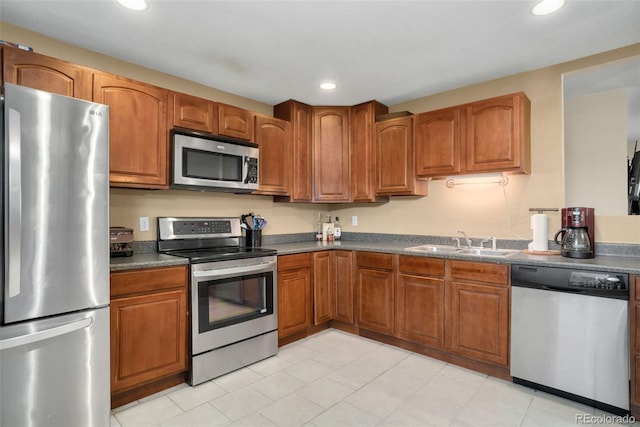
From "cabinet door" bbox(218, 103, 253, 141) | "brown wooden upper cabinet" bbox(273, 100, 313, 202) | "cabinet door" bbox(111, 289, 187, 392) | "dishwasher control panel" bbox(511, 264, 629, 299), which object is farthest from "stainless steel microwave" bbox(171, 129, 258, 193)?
"dishwasher control panel" bbox(511, 264, 629, 299)

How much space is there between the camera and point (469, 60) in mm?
2656

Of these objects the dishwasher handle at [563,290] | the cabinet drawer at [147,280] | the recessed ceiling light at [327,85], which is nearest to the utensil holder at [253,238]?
the cabinet drawer at [147,280]

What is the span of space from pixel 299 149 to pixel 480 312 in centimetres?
226

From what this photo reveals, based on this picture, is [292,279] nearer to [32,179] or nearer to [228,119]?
[228,119]

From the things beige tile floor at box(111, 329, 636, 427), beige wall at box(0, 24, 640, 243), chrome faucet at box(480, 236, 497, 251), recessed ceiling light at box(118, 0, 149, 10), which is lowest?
beige tile floor at box(111, 329, 636, 427)

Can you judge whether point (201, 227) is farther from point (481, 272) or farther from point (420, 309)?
point (481, 272)

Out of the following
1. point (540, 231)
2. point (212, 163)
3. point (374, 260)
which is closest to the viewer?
point (540, 231)

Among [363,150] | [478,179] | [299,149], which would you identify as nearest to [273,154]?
[299,149]

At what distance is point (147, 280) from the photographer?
2191 mm

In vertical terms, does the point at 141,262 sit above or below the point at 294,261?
above

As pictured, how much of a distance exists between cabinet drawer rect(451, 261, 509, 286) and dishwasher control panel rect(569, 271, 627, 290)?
0.40 metres

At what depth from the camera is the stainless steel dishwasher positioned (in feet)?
6.58

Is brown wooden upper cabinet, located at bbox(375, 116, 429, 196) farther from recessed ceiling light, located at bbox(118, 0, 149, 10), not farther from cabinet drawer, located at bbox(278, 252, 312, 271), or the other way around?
recessed ceiling light, located at bbox(118, 0, 149, 10)

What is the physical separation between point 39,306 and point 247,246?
1.86m
